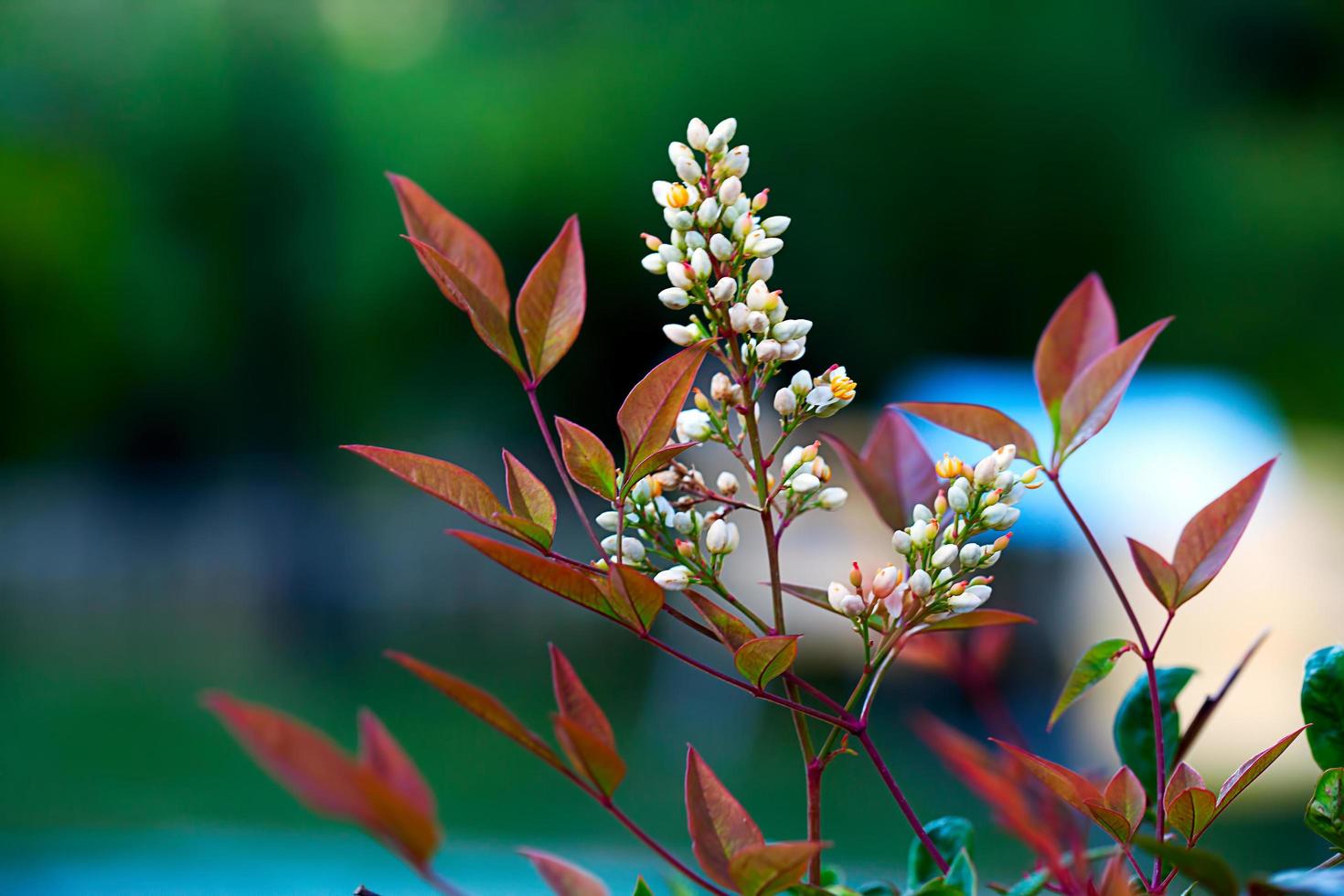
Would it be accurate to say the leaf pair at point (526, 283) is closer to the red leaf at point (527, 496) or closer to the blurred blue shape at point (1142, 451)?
the red leaf at point (527, 496)

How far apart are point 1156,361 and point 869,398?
87 centimetres

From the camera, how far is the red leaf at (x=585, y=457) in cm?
18

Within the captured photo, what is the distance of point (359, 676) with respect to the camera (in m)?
2.98

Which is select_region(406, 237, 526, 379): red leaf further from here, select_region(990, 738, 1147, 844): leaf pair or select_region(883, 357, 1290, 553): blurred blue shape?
select_region(883, 357, 1290, 553): blurred blue shape

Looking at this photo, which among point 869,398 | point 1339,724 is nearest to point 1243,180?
point 869,398

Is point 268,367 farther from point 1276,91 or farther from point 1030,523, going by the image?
point 1276,91

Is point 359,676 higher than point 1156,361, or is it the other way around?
point 1156,361

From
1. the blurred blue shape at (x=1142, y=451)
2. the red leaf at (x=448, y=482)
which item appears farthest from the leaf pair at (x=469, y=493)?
the blurred blue shape at (x=1142, y=451)

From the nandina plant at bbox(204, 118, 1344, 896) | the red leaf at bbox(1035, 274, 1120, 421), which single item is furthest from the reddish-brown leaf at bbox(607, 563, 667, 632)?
the red leaf at bbox(1035, 274, 1120, 421)

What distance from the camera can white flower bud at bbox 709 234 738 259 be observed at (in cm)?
18

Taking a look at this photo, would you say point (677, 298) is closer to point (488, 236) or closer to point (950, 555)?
point (950, 555)

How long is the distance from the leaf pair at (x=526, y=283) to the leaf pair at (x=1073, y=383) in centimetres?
7

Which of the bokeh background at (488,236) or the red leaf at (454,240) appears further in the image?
the bokeh background at (488,236)

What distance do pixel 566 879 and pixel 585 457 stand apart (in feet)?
0.21
